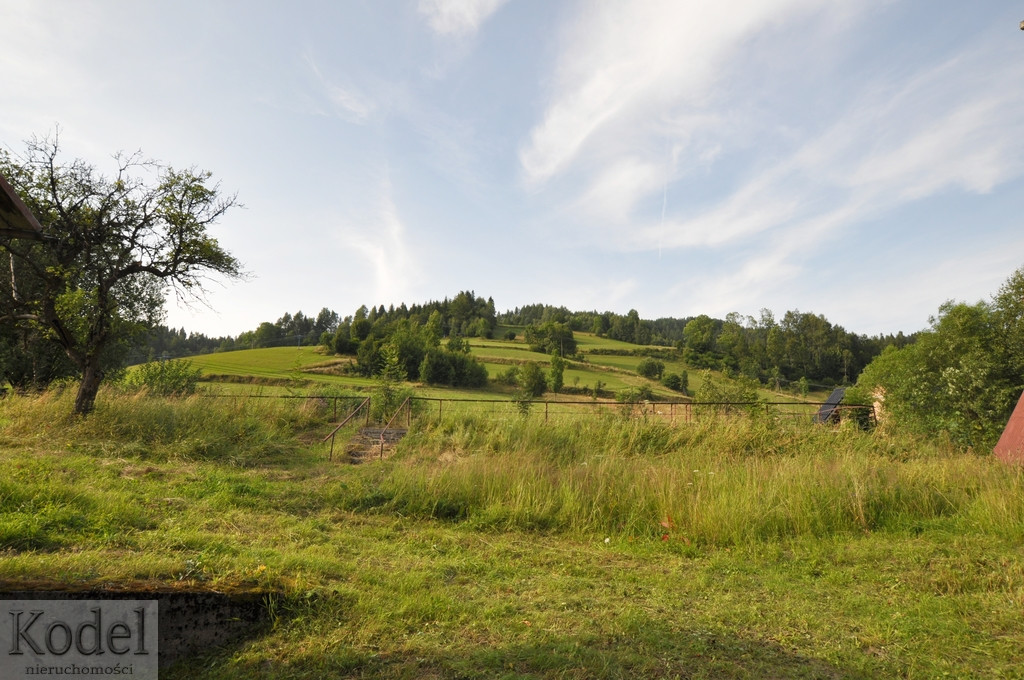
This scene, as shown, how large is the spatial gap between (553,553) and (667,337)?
3689 inches

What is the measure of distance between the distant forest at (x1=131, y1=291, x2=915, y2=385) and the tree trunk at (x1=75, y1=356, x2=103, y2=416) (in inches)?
1737

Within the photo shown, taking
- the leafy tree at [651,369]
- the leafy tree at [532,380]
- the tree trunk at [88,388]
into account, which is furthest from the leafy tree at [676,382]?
the tree trunk at [88,388]

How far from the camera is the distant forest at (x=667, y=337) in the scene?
229ft

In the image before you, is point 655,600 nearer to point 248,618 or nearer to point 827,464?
point 248,618

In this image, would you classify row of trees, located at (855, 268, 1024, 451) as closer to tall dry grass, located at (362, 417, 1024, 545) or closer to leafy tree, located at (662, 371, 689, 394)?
tall dry grass, located at (362, 417, 1024, 545)

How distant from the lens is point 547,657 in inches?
108

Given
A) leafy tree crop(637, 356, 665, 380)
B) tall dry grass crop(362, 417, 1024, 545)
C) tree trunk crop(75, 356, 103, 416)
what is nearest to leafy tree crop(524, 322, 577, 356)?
leafy tree crop(637, 356, 665, 380)

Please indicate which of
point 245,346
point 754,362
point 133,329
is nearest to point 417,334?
point 245,346

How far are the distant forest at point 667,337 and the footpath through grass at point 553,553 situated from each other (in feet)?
162

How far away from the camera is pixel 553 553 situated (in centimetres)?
500

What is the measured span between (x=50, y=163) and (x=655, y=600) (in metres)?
14.4

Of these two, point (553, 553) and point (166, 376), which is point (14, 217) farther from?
point (166, 376)

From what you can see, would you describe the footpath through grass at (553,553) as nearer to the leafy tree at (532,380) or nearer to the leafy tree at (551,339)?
the leafy tree at (532,380)

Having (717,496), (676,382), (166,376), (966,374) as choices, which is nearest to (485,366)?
(676,382)
